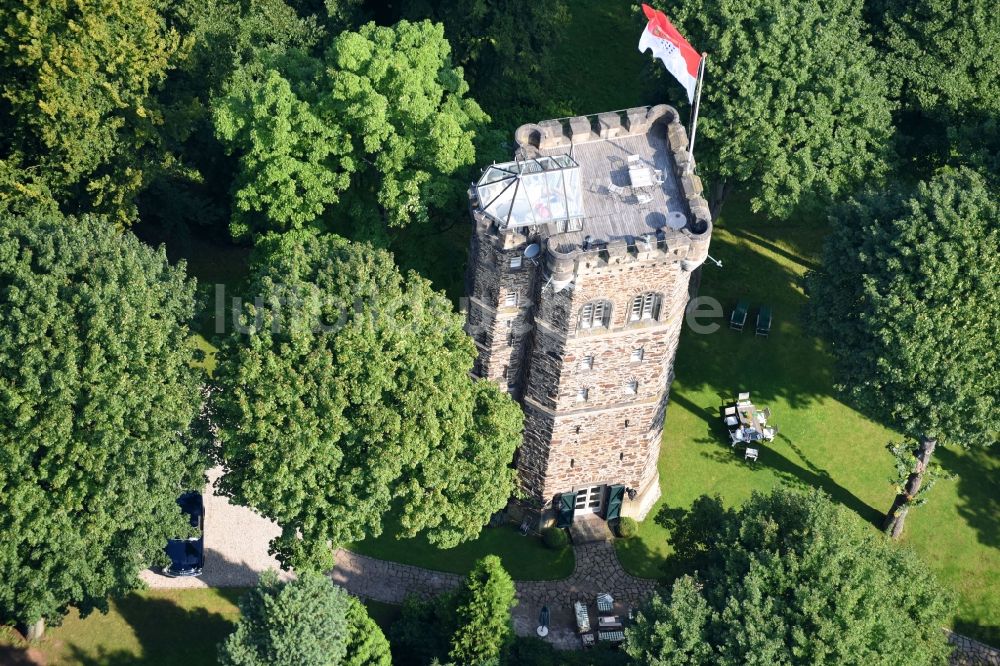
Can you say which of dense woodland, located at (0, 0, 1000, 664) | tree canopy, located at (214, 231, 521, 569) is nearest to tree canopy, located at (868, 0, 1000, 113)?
dense woodland, located at (0, 0, 1000, 664)

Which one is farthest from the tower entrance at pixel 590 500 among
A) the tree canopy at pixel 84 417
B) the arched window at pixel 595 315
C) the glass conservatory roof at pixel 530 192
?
the tree canopy at pixel 84 417

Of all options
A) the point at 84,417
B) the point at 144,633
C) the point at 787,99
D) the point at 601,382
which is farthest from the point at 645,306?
the point at 144,633

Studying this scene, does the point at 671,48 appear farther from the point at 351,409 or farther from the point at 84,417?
the point at 84,417

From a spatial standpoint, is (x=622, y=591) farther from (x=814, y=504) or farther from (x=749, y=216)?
(x=749, y=216)

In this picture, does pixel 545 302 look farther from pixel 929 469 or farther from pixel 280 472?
pixel 929 469

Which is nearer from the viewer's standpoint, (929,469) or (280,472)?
(280,472)

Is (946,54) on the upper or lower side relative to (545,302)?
upper

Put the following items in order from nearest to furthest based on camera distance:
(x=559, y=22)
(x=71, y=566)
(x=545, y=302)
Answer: (x=71, y=566)
(x=545, y=302)
(x=559, y=22)

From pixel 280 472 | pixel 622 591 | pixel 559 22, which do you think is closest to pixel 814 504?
pixel 622 591

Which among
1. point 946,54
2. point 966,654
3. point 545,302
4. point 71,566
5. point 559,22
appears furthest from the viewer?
point 559,22

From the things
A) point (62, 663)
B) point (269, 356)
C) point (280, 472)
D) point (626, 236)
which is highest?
point (626, 236)
